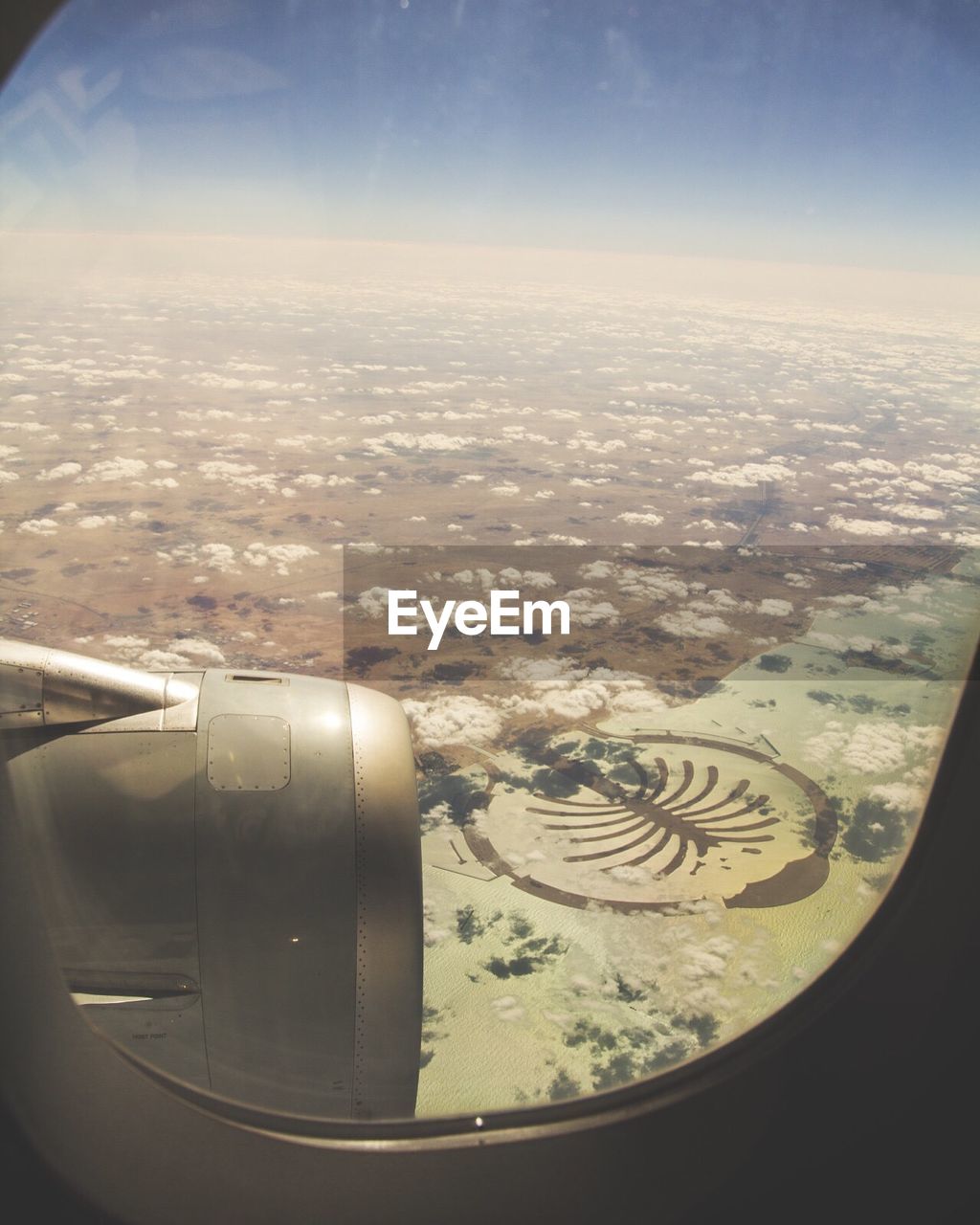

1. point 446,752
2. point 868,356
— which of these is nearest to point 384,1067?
Result: point 446,752

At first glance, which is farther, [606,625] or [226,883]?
[606,625]

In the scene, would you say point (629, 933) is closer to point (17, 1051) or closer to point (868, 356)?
point (17, 1051)

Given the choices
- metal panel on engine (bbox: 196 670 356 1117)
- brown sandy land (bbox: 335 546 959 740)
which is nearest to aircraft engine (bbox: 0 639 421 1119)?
metal panel on engine (bbox: 196 670 356 1117)
